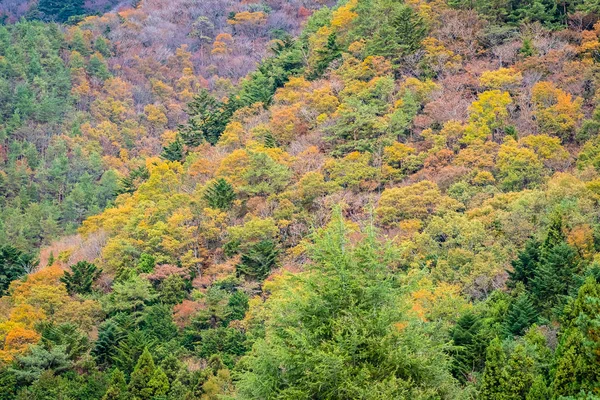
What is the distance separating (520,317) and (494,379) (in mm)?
7408

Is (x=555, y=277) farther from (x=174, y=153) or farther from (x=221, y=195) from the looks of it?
(x=174, y=153)

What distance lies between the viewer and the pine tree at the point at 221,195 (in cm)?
4053

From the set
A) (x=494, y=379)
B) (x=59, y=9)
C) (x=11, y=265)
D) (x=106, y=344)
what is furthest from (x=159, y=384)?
(x=59, y=9)

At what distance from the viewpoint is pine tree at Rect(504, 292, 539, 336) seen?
24.7 meters

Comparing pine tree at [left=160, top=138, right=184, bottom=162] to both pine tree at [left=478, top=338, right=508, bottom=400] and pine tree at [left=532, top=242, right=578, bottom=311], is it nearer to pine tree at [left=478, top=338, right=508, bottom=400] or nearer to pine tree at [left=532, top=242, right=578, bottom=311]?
pine tree at [left=532, top=242, right=578, bottom=311]

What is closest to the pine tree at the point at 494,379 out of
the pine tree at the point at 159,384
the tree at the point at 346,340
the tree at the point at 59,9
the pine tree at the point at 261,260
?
the tree at the point at 346,340

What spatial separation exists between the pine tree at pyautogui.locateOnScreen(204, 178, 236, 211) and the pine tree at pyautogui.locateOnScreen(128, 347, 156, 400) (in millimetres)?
13549

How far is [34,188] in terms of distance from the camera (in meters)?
70.7

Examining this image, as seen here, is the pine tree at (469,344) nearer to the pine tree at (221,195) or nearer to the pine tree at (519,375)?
the pine tree at (519,375)

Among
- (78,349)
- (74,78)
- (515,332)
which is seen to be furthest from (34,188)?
(515,332)

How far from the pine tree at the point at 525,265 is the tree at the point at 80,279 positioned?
20.2 m

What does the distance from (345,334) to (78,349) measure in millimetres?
24454

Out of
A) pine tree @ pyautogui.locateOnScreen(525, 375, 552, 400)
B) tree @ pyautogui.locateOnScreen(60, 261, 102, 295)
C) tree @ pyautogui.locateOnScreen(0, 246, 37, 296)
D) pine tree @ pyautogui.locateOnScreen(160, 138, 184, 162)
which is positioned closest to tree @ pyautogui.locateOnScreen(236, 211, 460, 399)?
→ pine tree @ pyautogui.locateOnScreen(525, 375, 552, 400)

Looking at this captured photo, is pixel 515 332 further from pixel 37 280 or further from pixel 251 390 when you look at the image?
pixel 37 280
